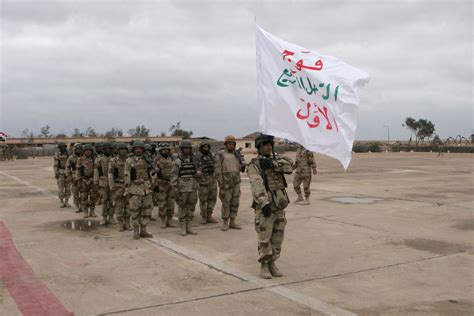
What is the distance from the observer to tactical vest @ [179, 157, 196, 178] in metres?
8.90

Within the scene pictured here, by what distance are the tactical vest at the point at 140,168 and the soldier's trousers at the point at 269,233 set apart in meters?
3.37

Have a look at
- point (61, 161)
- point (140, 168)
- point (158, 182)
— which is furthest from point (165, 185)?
point (61, 161)

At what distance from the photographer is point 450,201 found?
13.1 meters

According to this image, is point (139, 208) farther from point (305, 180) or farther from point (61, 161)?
point (305, 180)

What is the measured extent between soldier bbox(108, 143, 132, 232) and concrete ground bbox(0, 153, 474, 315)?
34cm

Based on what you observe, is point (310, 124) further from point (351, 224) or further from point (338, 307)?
point (351, 224)

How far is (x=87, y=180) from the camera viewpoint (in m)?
11.1

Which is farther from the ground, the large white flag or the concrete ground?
the large white flag

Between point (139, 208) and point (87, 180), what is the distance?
3076mm

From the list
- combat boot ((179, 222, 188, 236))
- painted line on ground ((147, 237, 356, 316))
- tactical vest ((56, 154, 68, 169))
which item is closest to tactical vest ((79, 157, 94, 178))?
tactical vest ((56, 154, 68, 169))

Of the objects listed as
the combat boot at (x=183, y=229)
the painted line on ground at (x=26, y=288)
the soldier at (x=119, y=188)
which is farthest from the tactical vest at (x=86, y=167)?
the painted line on ground at (x=26, y=288)

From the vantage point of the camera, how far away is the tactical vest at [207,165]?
383 inches

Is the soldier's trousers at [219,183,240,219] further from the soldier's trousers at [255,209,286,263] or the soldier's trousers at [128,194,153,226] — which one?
the soldier's trousers at [255,209,286,263]

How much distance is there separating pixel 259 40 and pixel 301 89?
2.85 ft
